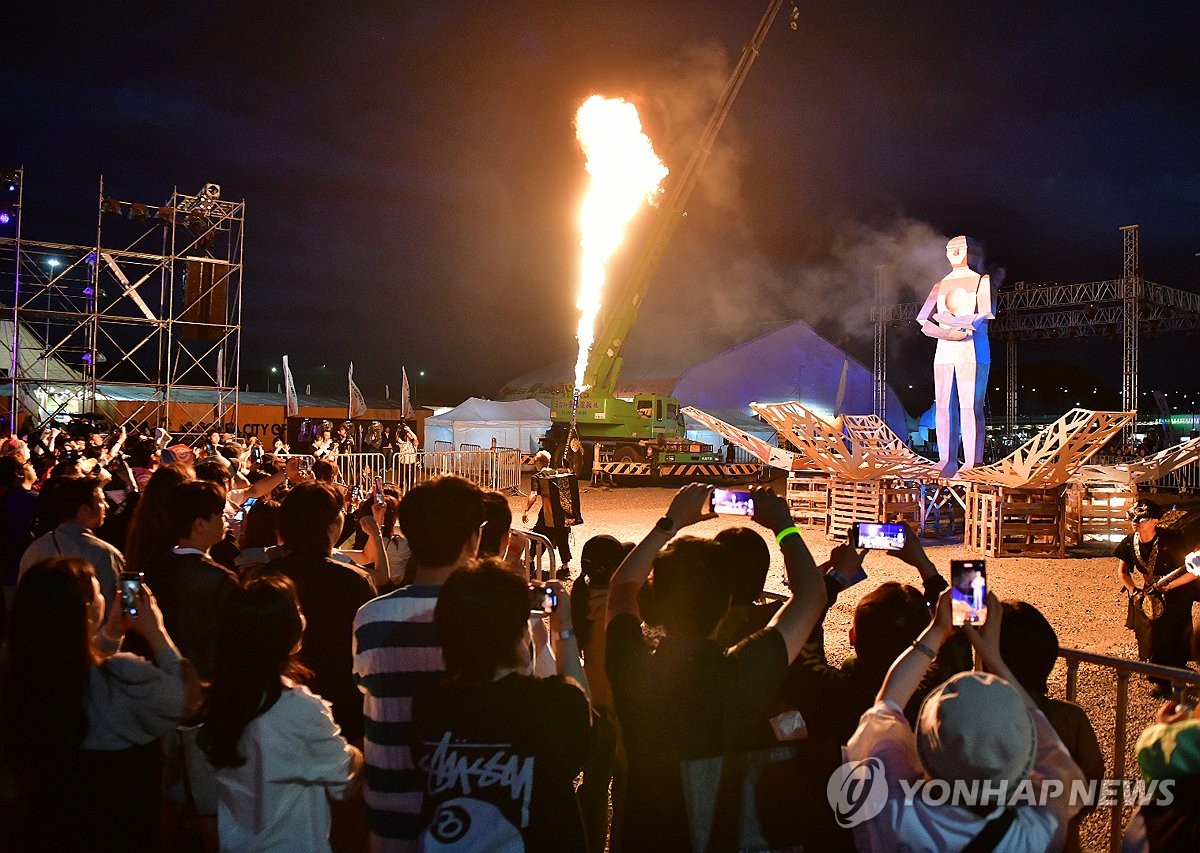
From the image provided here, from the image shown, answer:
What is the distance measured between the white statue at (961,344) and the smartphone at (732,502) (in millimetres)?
12375

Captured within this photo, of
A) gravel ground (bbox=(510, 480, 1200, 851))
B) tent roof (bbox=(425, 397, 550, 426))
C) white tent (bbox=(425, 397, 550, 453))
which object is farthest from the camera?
tent roof (bbox=(425, 397, 550, 426))

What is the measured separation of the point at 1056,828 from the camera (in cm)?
200

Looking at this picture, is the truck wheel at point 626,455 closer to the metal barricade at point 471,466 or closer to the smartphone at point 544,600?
the metal barricade at point 471,466

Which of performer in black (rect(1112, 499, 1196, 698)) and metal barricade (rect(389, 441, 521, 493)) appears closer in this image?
performer in black (rect(1112, 499, 1196, 698))

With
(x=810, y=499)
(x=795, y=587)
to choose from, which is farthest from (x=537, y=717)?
(x=810, y=499)

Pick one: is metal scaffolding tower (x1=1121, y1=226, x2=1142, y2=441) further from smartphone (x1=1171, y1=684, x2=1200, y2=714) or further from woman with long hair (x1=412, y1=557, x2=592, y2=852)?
woman with long hair (x1=412, y1=557, x2=592, y2=852)

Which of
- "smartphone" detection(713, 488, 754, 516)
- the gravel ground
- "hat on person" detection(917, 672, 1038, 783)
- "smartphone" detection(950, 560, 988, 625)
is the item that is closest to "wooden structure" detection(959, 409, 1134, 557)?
the gravel ground

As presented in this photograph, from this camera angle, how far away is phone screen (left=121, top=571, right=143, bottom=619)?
253cm

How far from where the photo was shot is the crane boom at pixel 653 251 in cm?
2156

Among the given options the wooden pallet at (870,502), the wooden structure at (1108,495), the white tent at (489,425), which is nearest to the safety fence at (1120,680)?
the wooden pallet at (870,502)

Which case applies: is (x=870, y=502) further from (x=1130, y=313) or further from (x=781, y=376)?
(x=781, y=376)

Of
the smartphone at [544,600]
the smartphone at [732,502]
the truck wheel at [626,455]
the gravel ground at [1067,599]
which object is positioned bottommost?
the gravel ground at [1067,599]

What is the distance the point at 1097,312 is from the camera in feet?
105

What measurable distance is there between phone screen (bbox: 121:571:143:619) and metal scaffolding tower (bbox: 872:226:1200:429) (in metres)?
33.2
